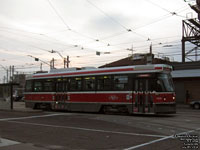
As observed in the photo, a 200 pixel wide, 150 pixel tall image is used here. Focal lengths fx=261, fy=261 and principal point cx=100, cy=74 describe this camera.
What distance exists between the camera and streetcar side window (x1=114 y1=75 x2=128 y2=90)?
17.0m

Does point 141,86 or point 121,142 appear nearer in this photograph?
point 121,142

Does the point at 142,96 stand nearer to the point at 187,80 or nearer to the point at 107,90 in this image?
the point at 107,90

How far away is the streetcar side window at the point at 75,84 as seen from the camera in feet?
64.4

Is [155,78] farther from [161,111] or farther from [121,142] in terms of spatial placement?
[121,142]

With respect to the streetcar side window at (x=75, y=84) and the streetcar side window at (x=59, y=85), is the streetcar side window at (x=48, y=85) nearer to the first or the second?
the streetcar side window at (x=59, y=85)

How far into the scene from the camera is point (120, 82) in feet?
56.6

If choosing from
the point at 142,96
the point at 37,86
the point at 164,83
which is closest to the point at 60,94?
the point at 37,86

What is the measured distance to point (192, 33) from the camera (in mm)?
33906

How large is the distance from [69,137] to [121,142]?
6.77 ft

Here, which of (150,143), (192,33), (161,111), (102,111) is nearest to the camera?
(150,143)

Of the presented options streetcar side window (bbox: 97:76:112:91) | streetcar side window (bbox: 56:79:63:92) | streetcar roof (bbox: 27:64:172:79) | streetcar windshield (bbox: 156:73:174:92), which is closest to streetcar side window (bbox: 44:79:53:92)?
streetcar roof (bbox: 27:64:172:79)

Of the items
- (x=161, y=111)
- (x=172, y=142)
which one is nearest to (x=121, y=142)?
(x=172, y=142)

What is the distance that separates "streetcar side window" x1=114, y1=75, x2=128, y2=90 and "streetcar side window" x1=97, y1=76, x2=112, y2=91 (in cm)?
48

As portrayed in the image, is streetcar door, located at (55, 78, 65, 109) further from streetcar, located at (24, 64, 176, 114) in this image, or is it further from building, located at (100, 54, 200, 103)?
building, located at (100, 54, 200, 103)
